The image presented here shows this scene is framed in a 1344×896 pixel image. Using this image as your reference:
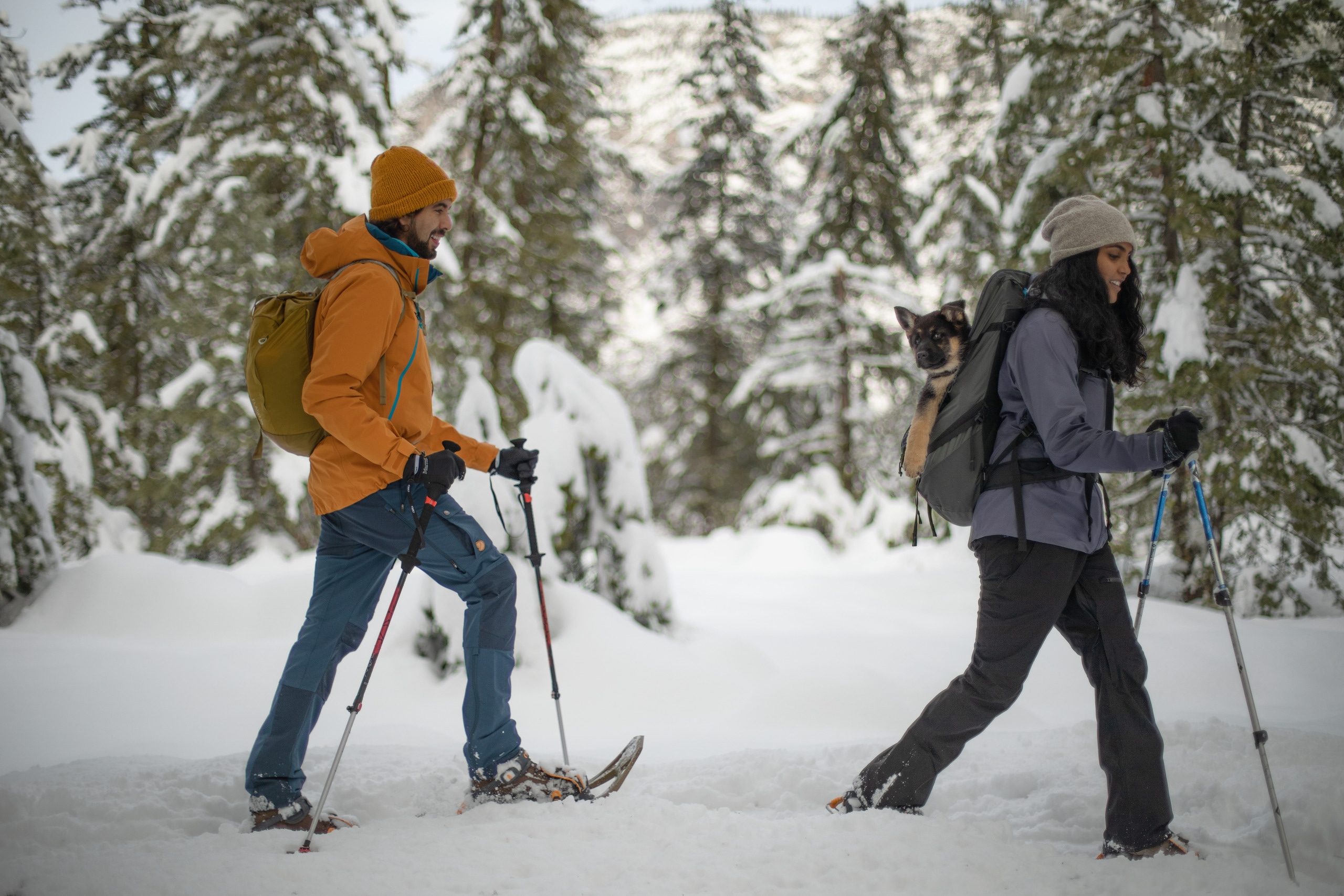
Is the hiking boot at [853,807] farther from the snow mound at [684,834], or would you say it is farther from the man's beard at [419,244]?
the man's beard at [419,244]

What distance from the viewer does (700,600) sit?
8688 millimetres

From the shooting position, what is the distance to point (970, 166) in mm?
9281

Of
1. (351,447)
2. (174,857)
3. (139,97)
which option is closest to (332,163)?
(139,97)

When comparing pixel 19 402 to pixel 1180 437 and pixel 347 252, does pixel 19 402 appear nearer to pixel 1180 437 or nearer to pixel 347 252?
pixel 347 252

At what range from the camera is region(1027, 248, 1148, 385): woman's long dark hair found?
2.45 meters

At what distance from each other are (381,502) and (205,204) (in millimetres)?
8009

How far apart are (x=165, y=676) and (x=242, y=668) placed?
402mm

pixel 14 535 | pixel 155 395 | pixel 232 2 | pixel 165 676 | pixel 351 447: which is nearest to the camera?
pixel 351 447

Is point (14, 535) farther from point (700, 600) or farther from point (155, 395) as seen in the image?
point (155, 395)

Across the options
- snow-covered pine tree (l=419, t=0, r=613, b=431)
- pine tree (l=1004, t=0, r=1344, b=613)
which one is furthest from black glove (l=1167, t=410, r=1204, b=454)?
snow-covered pine tree (l=419, t=0, r=613, b=431)

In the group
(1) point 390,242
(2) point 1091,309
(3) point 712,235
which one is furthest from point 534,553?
(3) point 712,235

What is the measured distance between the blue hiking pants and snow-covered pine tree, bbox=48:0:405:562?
6.56m

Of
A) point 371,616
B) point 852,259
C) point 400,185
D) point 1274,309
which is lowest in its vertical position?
point 371,616

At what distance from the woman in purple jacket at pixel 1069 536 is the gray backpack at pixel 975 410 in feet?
0.13
